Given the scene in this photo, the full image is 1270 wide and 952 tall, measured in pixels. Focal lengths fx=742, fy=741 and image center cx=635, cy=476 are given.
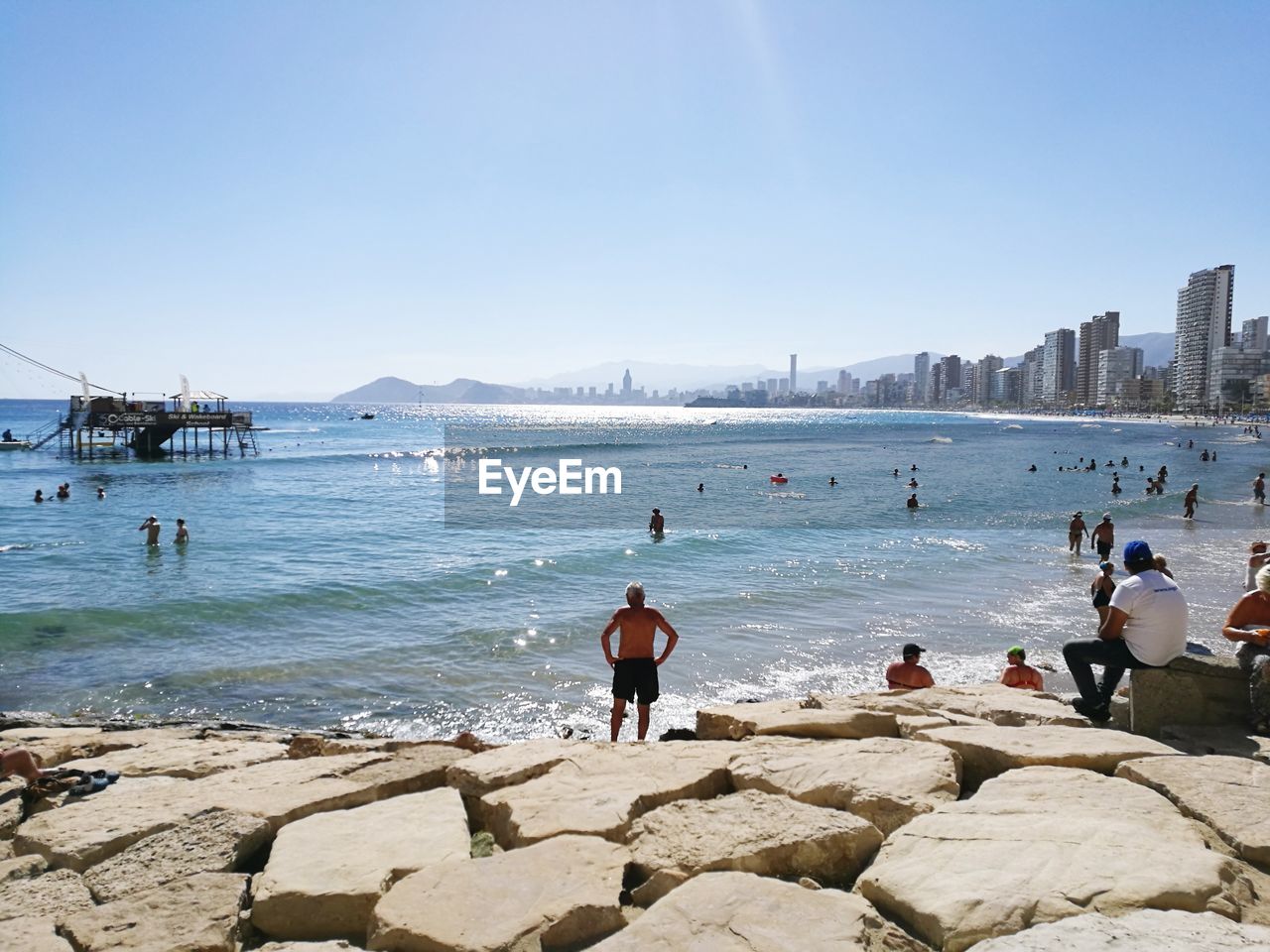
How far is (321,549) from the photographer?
75.4ft

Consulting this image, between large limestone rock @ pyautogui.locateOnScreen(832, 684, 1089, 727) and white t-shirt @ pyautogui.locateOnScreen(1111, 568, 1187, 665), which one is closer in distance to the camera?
white t-shirt @ pyautogui.locateOnScreen(1111, 568, 1187, 665)

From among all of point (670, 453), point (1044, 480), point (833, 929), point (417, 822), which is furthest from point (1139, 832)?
point (670, 453)

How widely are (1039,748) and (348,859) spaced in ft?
13.3

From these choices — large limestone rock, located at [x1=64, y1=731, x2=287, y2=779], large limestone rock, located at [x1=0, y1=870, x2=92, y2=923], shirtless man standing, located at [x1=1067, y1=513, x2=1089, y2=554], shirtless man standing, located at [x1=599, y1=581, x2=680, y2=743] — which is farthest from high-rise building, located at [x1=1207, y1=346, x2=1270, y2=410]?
large limestone rock, located at [x1=0, y1=870, x2=92, y2=923]

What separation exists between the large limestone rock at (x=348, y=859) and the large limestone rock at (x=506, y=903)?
0.17 meters

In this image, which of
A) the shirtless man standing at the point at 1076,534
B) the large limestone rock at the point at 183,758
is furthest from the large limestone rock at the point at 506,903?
the shirtless man standing at the point at 1076,534

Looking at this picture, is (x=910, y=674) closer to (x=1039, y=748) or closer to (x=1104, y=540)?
(x=1039, y=748)

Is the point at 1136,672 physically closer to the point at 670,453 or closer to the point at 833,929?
the point at 833,929

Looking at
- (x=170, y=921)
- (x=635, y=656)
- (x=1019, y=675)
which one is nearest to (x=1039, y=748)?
(x=635, y=656)

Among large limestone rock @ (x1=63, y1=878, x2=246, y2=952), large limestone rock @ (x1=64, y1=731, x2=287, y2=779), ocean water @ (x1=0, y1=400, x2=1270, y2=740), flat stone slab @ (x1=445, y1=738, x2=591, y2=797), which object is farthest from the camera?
ocean water @ (x1=0, y1=400, x2=1270, y2=740)

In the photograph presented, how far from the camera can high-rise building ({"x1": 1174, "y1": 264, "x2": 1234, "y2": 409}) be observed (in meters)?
A: 170

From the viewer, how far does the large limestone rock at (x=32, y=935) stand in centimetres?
305

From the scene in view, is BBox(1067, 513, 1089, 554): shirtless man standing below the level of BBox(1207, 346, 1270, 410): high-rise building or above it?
below

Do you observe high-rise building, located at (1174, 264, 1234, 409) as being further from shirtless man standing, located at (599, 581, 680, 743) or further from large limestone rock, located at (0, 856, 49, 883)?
large limestone rock, located at (0, 856, 49, 883)
